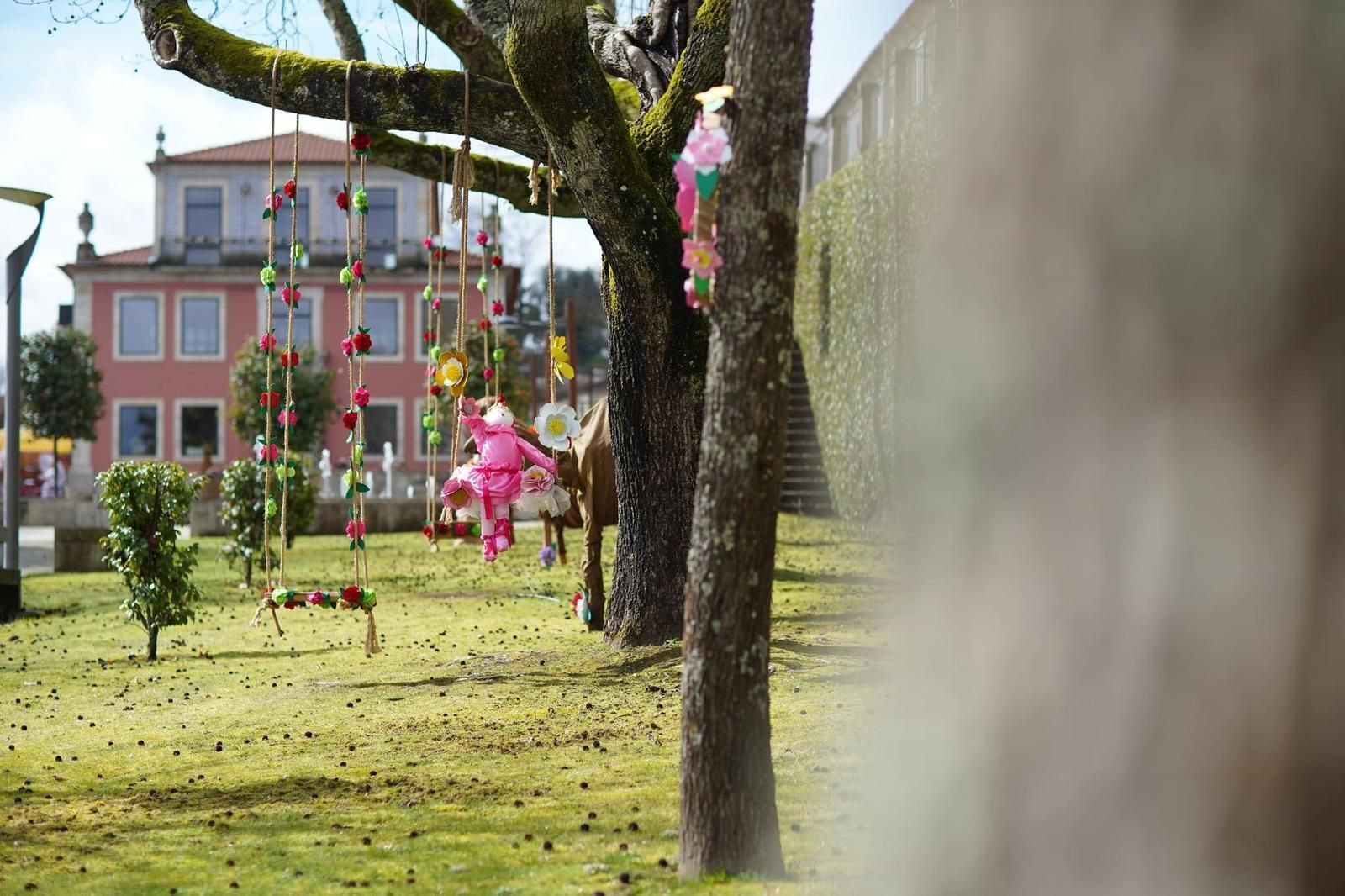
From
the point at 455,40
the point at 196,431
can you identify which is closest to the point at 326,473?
the point at 196,431

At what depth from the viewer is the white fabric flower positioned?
23.1ft

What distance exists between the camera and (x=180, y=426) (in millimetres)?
37031

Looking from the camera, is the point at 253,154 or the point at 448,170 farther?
the point at 253,154

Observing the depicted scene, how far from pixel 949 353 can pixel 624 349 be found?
4.28 m

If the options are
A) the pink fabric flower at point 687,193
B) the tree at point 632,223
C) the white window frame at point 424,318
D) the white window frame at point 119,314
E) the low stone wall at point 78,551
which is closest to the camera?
the pink fabric flower at point 687,193

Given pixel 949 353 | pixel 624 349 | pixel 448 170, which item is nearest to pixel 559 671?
pixel 624 349

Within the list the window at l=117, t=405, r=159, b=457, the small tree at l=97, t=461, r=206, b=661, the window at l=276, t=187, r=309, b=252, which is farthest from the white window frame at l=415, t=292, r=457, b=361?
the small tree at l=97, t=461, r=206, b=661

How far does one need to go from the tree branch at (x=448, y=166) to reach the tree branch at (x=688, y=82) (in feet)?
5.70

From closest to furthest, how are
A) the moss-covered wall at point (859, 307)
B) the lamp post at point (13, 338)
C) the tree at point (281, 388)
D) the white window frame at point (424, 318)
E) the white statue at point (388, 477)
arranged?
the lamp post at point (13, 338) < the moss-covered wall at point (859, 307) < the white statue at point (388, 477) < the tree at point (281, 388) < the white window frame at point (424, 318)

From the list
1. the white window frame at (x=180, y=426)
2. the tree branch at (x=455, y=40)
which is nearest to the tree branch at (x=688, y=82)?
the tree branch at (x=455, y=40)

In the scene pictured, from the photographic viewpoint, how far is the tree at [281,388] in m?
31.0

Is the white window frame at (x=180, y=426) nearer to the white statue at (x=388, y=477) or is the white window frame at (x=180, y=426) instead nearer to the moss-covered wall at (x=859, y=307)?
the white statue at (x=388, y=477)

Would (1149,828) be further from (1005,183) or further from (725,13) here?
(725,13)

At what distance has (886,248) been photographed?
15633mm
